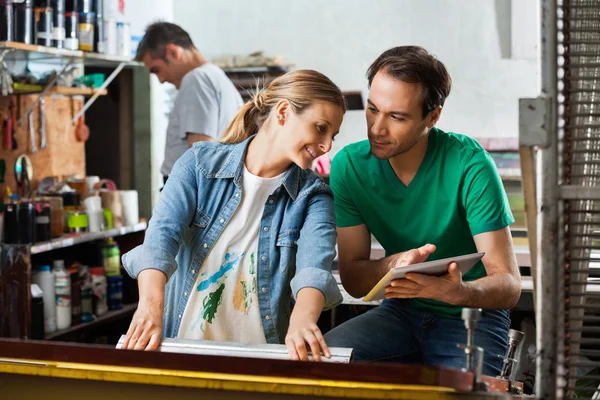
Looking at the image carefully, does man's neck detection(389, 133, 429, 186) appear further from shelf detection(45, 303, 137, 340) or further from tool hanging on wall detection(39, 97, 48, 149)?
tool hanging on wall detection(39, 97, 48, 149)

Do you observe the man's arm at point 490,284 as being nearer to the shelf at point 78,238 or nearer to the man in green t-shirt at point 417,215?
the man in green t-shirt at point 417,215

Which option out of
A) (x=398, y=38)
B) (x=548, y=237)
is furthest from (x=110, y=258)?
(x=548, y=237)

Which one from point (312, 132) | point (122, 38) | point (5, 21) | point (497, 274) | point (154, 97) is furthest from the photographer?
point (154, 97)

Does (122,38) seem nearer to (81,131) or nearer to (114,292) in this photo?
(81,131)

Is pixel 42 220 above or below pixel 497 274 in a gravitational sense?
above

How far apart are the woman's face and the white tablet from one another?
0.36m

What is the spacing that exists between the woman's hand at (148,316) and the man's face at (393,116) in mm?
772

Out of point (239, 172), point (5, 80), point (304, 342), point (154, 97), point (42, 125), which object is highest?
point (154, 97)

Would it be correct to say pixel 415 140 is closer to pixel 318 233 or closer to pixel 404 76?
pixel 404 76

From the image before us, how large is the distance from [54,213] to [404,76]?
2.36 m

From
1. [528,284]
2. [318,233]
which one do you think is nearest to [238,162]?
[318,233]

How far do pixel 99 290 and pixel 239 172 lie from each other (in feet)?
8.22

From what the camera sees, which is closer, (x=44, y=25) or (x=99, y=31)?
(x=44, y=25)

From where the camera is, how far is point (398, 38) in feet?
19.4
